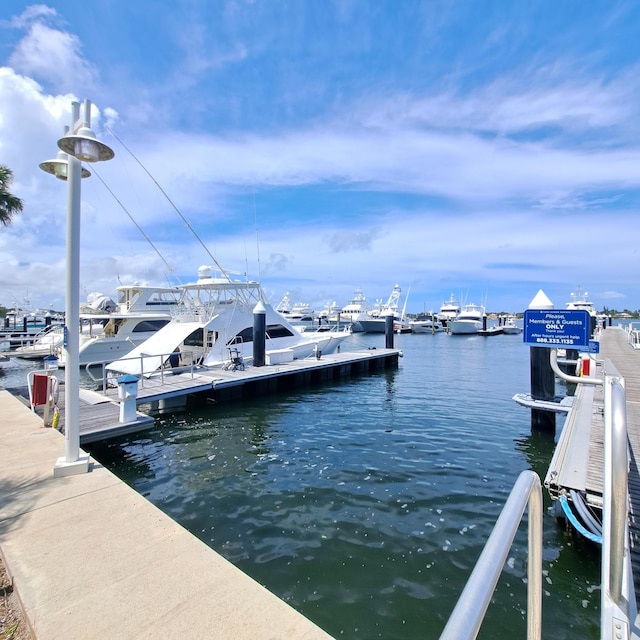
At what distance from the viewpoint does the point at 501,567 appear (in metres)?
1.40

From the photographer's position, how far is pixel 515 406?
537 inches

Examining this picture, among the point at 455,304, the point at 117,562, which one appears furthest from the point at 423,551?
the point at 455,304

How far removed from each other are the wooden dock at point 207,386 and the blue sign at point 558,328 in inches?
Result: 320

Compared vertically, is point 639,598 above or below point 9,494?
below

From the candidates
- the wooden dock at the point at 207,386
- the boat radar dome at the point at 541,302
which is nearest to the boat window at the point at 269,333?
the wooden dock at the point at 207,386

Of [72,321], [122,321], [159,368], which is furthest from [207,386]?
[122,321]

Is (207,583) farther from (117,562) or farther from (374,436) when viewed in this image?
(374,436)

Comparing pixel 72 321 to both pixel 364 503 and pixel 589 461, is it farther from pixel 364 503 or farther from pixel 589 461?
pixel 589 461

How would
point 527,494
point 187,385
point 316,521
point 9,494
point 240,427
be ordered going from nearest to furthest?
point 527,494, point 9,494, point 316,521, point 240,427, point 187,385

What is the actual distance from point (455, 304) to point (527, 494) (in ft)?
290

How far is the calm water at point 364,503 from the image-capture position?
13.9 ft

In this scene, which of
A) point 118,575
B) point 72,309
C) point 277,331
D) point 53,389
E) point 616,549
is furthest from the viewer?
point 277,331

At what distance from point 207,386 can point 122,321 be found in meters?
17.2

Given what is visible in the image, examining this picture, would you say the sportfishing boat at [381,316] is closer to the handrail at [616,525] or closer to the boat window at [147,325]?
the boat window at [147,325]
